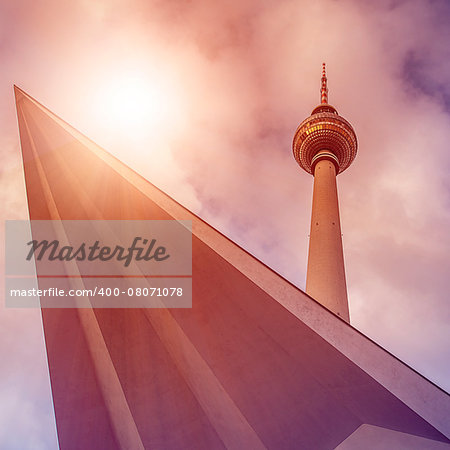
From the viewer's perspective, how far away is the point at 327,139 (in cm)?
3027

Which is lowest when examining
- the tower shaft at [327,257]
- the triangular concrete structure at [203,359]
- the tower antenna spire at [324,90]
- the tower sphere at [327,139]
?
the triangular concrete structure at [203,359]

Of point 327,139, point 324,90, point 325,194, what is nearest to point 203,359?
point 325,194

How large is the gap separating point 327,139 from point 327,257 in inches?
547

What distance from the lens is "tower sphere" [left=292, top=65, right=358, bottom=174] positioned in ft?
98.9

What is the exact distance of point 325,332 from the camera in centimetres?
461

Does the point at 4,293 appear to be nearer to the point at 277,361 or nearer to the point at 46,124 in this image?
the point at 46,124

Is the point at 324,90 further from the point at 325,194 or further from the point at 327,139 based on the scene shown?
the point at 325,194

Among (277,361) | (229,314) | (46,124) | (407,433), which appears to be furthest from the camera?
(46,124)

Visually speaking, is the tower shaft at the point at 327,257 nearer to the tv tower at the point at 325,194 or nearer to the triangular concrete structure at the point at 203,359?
the tv tower at the point at 325,194

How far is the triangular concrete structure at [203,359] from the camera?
454cm

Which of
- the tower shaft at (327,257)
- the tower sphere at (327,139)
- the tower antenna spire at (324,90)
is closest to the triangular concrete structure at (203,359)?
the tower shaft at (327,257)

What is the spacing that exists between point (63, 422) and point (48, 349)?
183 centimetres

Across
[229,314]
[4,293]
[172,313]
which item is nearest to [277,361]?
[229,314]

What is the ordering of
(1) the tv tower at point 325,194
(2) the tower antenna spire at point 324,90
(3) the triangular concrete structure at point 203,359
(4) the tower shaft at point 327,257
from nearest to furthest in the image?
(3) the triangular concrete structure at point 203,359
(4) the tower shaft at point 327,257
(1) the tv tower at point 325,194
(2) the tower antenna spire at point 324,90
